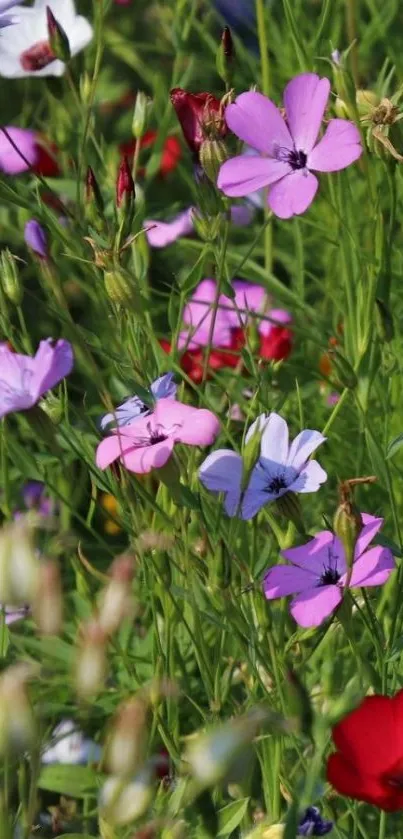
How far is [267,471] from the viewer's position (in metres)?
0.81

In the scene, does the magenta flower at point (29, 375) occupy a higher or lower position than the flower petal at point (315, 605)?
higher

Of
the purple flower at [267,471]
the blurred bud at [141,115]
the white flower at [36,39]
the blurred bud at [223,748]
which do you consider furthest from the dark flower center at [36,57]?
the blurred bud at [223,748]

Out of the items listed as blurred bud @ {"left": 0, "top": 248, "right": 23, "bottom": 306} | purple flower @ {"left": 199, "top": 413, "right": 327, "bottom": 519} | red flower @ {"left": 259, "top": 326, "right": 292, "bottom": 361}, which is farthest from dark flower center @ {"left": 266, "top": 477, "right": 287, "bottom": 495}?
red flower @ {"left": 259, "top": 326, "right": 292, "bottom": 361}

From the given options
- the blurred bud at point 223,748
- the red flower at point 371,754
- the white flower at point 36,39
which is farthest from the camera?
the white flower at point 36,39

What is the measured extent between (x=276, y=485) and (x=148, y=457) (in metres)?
0.10

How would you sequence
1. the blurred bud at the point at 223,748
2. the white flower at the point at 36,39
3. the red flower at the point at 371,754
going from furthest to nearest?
the white flower at the point at 36,39 < the red flower at the point at 371,754 < the blurred bud at the point at 223,748

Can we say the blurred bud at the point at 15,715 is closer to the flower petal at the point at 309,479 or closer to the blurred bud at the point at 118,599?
the blurred bud at the point at 118,599

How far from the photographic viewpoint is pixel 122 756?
0.49m

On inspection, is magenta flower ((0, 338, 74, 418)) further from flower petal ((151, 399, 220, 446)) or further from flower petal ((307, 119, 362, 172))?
flower petal ((307, 119, 362, 172))

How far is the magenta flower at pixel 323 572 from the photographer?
2.39ft

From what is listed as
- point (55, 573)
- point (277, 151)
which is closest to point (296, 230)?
point (277, 151)

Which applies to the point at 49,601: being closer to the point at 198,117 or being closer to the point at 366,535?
the point at 366,535

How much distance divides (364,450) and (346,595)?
16.8 inches

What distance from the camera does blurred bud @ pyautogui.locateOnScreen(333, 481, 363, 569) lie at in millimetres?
669
